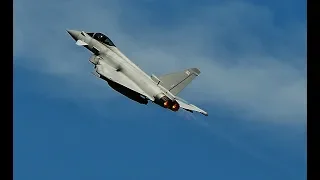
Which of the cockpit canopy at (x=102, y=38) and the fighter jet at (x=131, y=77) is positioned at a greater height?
the cockpit canopy at (x=102, y=38)

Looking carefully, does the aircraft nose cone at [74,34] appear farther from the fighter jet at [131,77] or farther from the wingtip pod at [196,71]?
the wingtip pod at [196,71]

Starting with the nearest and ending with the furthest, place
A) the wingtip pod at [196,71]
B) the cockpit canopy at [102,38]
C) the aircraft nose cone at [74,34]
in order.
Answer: the wingtip pod at [196,71] < the cockpit canopy at [102,38] < the aircraft nose cone at [74,34]

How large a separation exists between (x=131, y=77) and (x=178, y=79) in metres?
3.37

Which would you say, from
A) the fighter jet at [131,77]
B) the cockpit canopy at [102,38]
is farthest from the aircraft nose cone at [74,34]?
the cockpit canopy at [102,38]

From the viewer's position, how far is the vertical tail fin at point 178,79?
37.6 metres

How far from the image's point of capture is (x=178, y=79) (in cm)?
3875

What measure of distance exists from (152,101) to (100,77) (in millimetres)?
4962

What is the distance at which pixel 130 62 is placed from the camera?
131 ft

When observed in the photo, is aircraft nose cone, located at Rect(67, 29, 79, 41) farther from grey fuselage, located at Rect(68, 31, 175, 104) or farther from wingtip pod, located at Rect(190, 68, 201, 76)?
wingtip pod, located at Rect(190, 68, 201, 76)

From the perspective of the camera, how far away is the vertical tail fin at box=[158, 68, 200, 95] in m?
37.6

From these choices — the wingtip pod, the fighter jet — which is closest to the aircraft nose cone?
the fighter jet

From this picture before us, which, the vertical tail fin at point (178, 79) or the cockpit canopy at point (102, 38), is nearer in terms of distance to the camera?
the vertical tail fin at point (178, 79)
